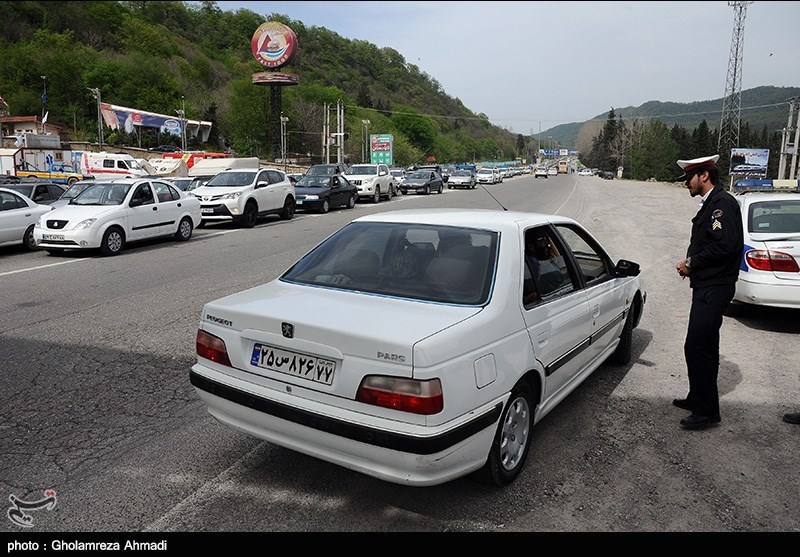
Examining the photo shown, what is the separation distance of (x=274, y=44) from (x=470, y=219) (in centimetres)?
7443

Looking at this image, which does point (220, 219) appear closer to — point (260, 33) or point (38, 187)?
point (38, 187)

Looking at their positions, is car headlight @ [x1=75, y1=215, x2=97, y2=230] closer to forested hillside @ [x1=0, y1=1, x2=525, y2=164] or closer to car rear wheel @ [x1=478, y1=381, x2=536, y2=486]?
car rear wheel @ [x1=478, y1=381, x2=536, y2=486]

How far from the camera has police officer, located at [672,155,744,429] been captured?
4145mm

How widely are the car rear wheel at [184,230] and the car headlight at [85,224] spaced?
8.34ft

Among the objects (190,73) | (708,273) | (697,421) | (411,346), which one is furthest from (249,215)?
(190,73)

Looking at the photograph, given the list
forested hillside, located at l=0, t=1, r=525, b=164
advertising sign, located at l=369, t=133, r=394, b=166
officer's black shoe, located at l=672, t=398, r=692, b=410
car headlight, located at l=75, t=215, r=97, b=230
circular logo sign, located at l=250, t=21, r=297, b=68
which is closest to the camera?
officer's black shoe, located at l=672, t=398, r=692, b=410

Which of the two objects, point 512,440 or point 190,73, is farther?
point 190,73

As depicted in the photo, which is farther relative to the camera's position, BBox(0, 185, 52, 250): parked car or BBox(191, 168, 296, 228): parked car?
BBox(191, 168, 296, 228): parked car

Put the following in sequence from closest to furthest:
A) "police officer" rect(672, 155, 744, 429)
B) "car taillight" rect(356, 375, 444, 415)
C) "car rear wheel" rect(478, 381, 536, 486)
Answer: "car taillight" rect(356, 375, 444, 415) < "car rear wheel" rect(478, 381, 536, 486) < "police officer" rect(672, 155, 744, 429)

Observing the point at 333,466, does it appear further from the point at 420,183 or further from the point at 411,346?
the point at 420,183

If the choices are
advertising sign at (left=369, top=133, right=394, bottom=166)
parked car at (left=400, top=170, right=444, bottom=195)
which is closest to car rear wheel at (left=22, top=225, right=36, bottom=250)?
parked car at (left=400, top=170, right=444, bottom=195)

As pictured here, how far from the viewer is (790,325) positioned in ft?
23.5

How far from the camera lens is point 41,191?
54.3ft

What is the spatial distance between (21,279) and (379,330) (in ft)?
29.3
